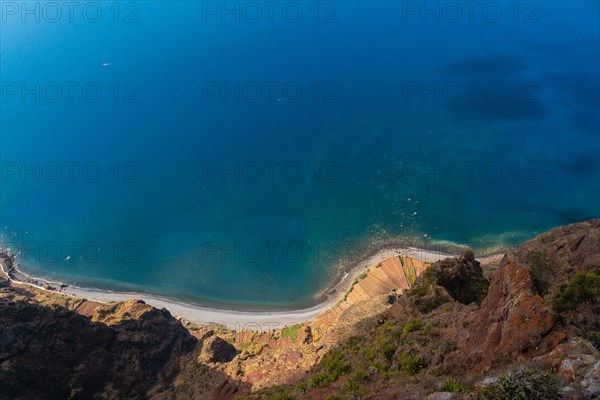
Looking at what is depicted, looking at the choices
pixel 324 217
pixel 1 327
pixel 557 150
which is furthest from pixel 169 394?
pixel 557 150

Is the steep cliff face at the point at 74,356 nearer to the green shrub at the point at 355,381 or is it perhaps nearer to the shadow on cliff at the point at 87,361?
the shadow on cliff at the point at 87,361

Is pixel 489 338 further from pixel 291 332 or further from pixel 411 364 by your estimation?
pixel 291 332

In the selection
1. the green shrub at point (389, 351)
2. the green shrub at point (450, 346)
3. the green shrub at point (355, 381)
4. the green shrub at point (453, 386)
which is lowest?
the green shrub at point (355, 381)

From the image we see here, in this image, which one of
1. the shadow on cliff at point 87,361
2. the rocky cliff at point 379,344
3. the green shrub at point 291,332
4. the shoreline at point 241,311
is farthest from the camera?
the shoreline at point 241,311

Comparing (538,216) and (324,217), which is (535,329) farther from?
(538,216)

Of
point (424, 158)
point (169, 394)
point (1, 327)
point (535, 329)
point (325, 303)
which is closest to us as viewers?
point (535, 329)

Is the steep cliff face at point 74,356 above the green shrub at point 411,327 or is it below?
below
